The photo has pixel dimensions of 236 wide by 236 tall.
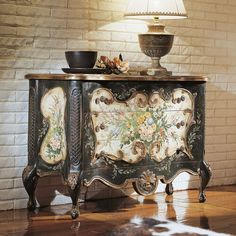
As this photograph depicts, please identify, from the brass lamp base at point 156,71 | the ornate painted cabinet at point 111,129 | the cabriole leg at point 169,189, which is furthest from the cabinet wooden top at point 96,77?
the cabriole leg at point 169,189

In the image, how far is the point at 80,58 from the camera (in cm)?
370

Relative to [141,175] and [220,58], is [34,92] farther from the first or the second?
[220,58]

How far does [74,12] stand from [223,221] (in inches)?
63.2

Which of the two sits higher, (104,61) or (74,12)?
(74,12)

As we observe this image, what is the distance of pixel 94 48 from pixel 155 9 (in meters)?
0.51

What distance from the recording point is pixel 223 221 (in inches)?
140

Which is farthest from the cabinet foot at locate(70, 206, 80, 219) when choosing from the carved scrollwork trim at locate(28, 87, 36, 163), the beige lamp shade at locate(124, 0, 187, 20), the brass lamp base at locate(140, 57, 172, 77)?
the beige lamp shade at locate(124, 0, 187, 20)

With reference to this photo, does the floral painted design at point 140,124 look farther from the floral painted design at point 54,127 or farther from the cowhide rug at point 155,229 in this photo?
the cowhide rug at point 155,229

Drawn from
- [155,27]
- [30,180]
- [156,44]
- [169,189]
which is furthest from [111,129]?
[169,189]

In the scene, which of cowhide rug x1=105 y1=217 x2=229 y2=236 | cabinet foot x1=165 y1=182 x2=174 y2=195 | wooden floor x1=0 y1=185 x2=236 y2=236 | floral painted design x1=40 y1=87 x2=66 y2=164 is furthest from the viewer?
cabinet foot x1=165 y1=182 x2=174 y2=195

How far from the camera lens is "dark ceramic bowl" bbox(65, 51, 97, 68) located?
3695mm

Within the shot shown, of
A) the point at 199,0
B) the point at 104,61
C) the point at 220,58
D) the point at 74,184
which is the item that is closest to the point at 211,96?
the point at 220,58

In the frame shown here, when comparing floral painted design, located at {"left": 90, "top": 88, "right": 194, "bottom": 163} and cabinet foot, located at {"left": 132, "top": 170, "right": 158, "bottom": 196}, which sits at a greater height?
floral painted design, located at {"left": 90, "top": 88, "right": 194, "bottom": 163}

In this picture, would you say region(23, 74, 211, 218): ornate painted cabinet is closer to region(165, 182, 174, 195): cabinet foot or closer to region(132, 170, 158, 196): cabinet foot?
region(132, 170, 158, 196): cabinet foot
